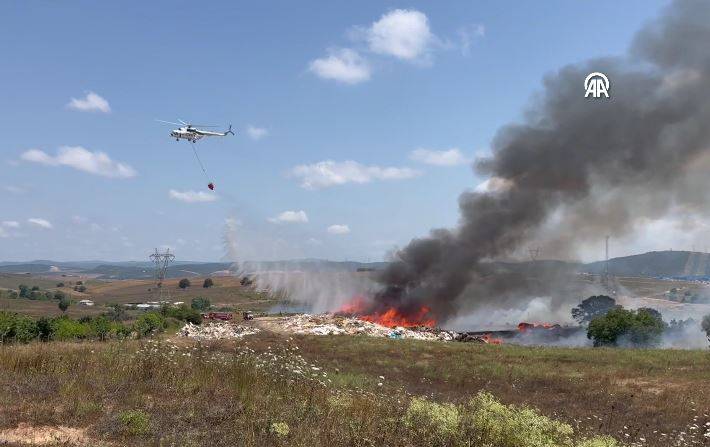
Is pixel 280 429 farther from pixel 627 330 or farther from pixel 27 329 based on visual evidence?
pixel 627 330

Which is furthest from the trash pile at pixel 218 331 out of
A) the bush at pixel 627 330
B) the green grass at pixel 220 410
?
the bush at pixel 627 330

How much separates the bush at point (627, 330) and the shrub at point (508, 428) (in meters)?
51.4

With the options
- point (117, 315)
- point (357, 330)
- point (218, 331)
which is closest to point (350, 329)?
point (357, 330)

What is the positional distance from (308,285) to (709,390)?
236 feet

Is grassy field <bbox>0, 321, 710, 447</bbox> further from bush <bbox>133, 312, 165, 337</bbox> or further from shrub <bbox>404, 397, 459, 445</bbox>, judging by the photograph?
bush <bbox>133, 312, 165, 337</bbox>

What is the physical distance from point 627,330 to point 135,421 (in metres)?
56.4

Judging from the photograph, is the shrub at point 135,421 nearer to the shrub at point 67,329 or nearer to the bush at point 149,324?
the shrub at point 67,329

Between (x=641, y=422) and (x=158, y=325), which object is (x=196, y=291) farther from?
(x=641, y=422)

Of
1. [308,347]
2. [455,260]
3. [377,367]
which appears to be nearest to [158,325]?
[308,347]

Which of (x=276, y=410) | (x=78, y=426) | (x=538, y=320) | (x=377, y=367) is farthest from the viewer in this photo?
(x=538, y=320)

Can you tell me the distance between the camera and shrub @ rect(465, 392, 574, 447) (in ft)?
28.1

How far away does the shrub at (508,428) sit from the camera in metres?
8.56

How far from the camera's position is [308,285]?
90688 mm

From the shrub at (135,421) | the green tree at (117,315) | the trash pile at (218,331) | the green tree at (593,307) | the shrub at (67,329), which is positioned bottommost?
the green tree at (117,315)
